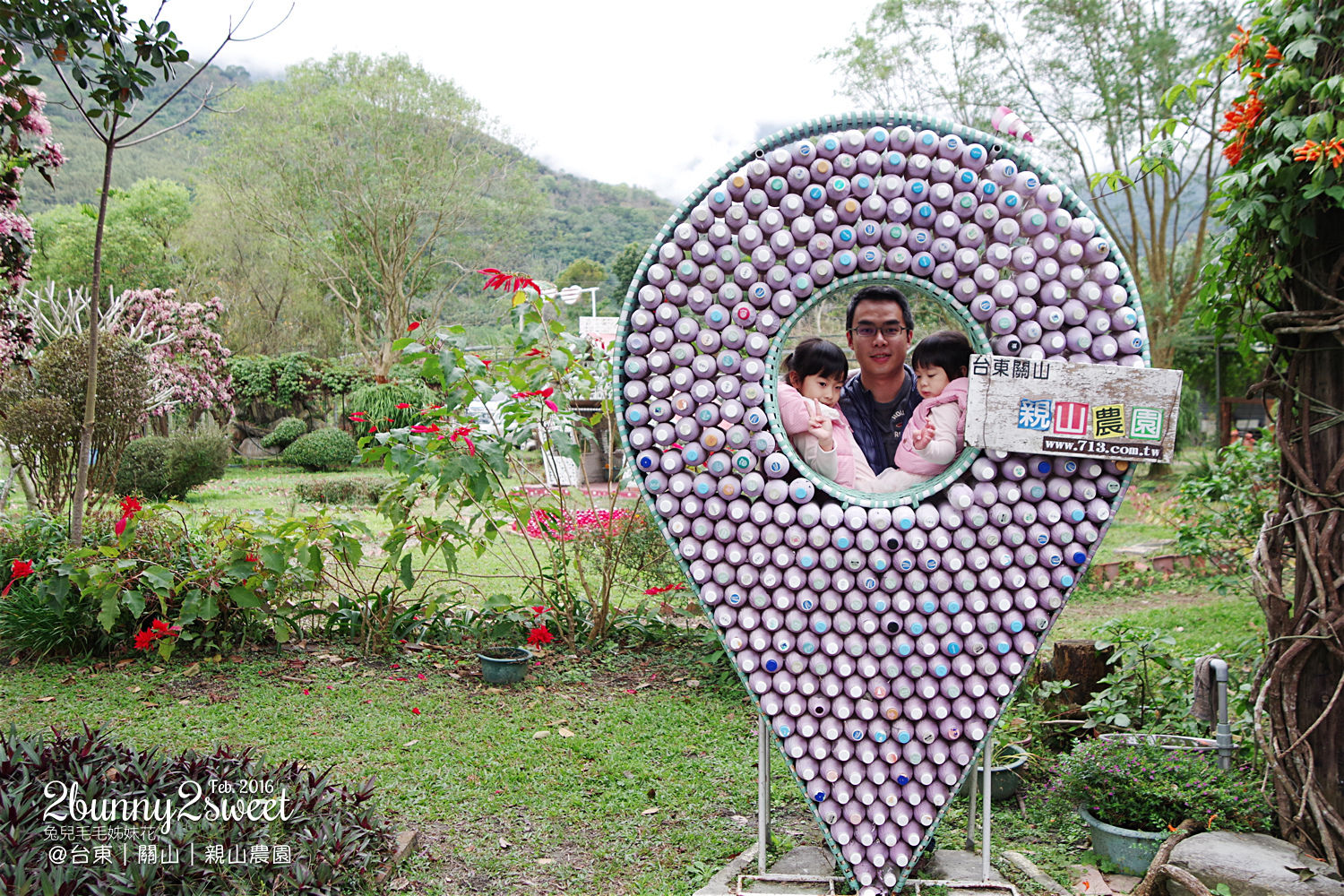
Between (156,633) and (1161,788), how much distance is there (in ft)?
13.8

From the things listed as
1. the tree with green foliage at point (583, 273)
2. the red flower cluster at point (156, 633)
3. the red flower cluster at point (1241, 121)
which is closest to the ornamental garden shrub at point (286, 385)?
the red flower cluster at point (156, 633)

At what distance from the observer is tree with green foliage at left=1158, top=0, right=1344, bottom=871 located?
2.39 metres

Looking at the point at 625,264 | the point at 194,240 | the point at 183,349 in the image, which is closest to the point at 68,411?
the point at 183,349

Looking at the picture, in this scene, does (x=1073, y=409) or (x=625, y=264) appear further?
(x=625, y=264)

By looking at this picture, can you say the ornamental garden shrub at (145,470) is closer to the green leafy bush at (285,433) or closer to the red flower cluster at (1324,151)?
the green leafy bush at (285,433)

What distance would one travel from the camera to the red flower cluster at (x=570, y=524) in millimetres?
4656

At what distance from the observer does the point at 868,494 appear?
240 cm

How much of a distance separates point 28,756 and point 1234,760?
3.68 meters

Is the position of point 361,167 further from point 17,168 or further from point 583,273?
point 583,273

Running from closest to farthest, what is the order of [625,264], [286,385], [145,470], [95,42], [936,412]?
1. [936,412]
2. [95,42]
3. [145,470]
4. [286,385]
5. [625,264]

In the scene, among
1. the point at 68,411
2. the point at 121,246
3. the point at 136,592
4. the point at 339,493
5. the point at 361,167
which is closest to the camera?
the point at 136,592

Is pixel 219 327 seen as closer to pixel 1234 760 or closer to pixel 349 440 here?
pixel 349 440

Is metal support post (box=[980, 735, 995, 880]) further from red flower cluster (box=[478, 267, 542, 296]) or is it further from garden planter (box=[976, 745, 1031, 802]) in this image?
red flower cluster (box=[478, 267, 542, 296])

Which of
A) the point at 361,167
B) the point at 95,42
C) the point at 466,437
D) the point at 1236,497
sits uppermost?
the point at 361,167
